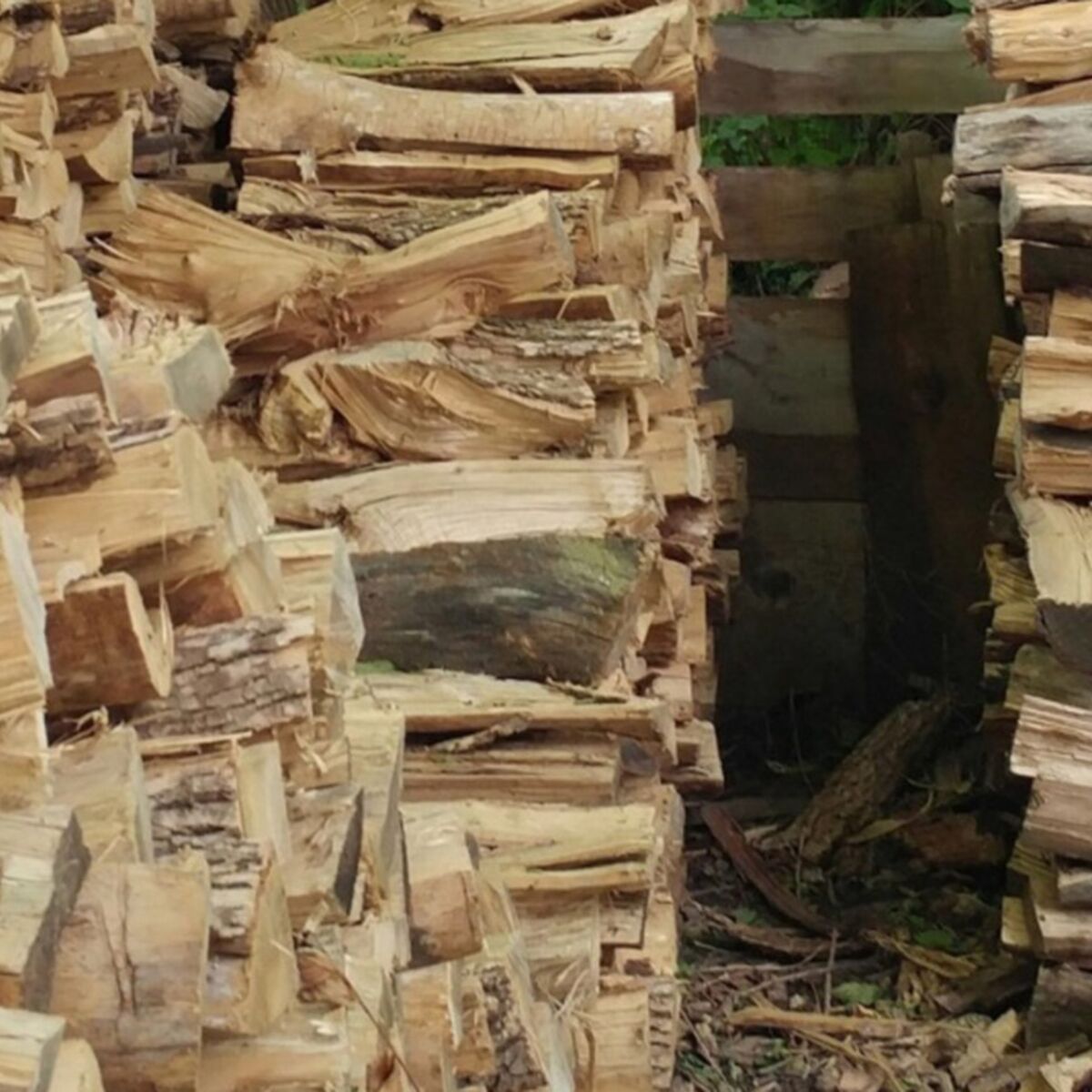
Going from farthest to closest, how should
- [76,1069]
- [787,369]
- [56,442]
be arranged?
[787,369], [56,442], [76,1069]

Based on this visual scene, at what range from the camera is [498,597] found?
10.7 feet

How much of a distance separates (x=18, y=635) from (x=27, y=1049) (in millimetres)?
432

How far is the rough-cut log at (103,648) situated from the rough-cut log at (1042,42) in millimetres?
2661

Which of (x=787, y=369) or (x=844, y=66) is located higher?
(x=844, y=66)

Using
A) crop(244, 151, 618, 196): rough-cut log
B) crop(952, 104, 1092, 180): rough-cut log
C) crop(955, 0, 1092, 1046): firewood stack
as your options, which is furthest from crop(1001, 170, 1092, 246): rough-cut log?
crop(244, 151, 618, 196): rough-cut log

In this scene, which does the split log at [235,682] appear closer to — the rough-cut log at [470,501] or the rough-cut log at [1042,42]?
the rough-cut log at [470,501]

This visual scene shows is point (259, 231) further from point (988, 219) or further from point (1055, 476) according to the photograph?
point (988, 219)

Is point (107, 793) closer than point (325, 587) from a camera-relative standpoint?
Yes

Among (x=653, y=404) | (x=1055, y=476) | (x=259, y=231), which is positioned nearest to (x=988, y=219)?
(x=653, y=404)

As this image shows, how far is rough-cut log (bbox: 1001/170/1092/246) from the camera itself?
3.69 meters

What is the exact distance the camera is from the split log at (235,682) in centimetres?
214

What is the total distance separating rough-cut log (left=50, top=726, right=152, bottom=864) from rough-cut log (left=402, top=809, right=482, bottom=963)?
25.5 inches

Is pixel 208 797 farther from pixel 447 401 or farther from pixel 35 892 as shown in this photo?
pixel 447 401

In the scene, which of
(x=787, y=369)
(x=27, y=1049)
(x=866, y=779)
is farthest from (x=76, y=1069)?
(x=787, y=369)
